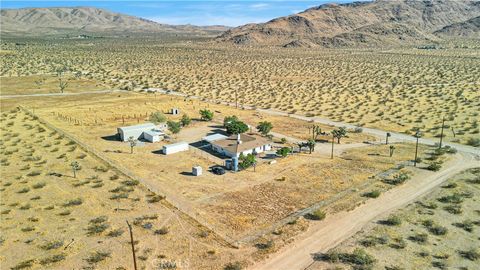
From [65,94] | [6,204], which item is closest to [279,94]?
[65,94]

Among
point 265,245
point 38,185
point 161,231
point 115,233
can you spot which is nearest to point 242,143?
point 161,231

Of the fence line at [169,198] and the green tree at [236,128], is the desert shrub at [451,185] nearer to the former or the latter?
the fence line at [169,198]

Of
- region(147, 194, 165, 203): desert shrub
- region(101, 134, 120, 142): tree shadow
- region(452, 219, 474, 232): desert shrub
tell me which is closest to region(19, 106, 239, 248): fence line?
region(147, 194, 165, 203): desert shrub

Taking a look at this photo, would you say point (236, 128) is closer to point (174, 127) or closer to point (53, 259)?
point (174, 127)

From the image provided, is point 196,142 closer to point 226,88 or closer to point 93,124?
point 93,124

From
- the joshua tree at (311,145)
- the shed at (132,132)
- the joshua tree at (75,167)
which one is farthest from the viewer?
the shed at (132,132)

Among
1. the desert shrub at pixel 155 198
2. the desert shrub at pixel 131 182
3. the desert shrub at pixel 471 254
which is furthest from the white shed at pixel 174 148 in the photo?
the desert shrub at pixel 471 254

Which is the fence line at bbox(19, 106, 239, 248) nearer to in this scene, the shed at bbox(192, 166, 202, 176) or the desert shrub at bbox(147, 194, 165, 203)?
the desert shrub at bbox(147, 194, 165, 203)
